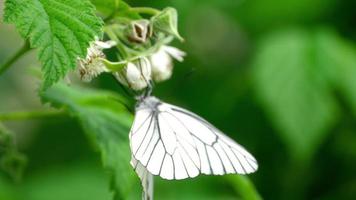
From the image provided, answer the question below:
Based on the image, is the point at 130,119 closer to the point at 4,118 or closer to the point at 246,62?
the point at 4,118

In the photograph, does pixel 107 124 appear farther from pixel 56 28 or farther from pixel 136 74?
pixel 56 28

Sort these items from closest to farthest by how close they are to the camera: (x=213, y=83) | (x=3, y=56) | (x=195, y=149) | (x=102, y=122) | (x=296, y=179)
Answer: (x=195, y=149) → (x=102, y=122) → (x=296, y=179) → (x=213, y=83) → (x=3, y=56)

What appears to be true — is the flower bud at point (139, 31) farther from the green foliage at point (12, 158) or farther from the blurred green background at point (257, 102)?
the blurred green background at point (257, 102)

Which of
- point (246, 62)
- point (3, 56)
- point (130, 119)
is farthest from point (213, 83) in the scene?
point (130, 119)

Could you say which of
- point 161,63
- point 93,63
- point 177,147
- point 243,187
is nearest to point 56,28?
point 93,63

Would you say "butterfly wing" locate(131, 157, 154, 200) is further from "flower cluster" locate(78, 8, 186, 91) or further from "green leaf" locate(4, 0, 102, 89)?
"green leaf" locate(4, 0, 102, 89)

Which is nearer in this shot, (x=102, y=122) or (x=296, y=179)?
(x=102, y=122)

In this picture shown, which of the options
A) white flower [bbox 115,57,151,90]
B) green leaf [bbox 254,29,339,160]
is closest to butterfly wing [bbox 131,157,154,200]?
white flower [bbox 115,57,151,90]

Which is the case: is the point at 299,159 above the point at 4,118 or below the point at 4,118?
below
